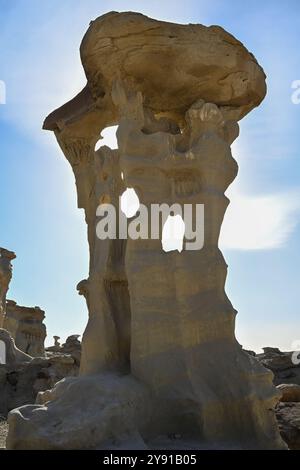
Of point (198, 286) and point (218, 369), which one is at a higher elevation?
point (198, 286)

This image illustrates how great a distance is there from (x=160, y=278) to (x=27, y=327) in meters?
22.2

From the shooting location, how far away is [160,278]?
260 inches

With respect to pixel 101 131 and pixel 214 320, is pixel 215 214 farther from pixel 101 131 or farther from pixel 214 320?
pixel 101 131

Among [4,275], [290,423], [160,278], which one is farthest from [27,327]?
[160,278]

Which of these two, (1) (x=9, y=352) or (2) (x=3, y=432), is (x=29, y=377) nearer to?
(1) (x=9, y=352)

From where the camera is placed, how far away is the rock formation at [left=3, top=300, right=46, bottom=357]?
26719 millimetres

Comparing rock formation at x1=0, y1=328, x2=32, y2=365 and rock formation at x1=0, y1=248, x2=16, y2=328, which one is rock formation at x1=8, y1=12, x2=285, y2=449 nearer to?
rock formation at x1=0, y1=328, x2=32, y2=365

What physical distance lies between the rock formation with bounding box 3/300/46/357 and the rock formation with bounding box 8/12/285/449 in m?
19.6

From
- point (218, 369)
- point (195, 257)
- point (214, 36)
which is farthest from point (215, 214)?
point (214, 36)

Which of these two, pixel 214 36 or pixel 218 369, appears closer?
pixel 218 369

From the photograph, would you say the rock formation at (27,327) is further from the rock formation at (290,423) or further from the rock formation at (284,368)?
the rock formation at (290,423)

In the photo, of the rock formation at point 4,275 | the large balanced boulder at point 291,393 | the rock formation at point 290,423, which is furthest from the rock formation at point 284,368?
the rock formation at point 4,275
